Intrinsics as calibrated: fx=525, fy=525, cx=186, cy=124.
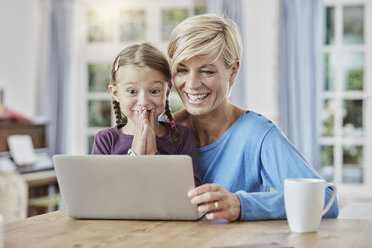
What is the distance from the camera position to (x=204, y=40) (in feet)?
5.63

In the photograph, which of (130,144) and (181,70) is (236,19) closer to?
(181,70)

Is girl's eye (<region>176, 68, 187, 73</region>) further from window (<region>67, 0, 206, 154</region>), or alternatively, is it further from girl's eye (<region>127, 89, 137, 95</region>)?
window (<region>67, 0, 206, 154</region>)

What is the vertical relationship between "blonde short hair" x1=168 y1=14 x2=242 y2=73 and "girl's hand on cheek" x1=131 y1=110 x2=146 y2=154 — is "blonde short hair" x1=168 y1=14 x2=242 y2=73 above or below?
above

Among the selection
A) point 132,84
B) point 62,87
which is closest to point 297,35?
point 62,87

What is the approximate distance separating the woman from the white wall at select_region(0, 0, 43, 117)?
4036 millimetres

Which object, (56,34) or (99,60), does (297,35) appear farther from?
Answer: (56,34)

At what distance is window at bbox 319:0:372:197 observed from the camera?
4.89 m

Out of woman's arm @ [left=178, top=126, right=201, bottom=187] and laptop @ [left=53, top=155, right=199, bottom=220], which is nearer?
laptop @ [left=53, top=155, right=199, bottom=220]

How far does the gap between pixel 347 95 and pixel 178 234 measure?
4.10 m

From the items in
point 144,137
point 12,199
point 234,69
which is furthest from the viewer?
point 12,199

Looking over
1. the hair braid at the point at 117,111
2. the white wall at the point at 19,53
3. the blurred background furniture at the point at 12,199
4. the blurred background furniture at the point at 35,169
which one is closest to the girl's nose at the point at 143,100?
the hair braid at the point at 117,111

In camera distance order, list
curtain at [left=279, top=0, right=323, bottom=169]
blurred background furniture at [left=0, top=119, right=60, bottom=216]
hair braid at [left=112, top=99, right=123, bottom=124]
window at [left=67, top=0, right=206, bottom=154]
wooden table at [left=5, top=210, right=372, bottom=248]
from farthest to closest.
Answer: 1. window at [left=67, top=0, right=206, bottom=154]
2. curtain at [left=279, top=0, right=323, bottom=169]
3. blurred background furniture at [left=0, top=119, right=60, bottom=216]
4. hair braid at [left=112, top=99, right=123, bottom=124]
5. wooden table at [left=5, top=210, right=372, bottom=248]

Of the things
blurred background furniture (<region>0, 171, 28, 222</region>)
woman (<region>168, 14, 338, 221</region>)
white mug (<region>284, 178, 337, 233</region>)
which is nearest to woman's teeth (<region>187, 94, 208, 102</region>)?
woman (<region>168, 14, 338, 221</region>)

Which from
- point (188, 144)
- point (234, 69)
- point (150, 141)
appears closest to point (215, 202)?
point (150, 141)
